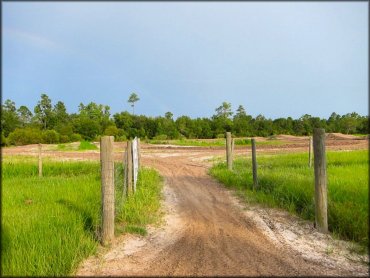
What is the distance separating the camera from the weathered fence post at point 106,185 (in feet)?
15.9

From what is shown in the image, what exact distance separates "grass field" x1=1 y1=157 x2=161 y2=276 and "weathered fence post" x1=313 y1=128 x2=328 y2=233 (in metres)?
3.03

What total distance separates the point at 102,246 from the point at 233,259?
6.47 ft

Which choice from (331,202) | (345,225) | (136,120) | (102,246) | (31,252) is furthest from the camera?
(136,120)

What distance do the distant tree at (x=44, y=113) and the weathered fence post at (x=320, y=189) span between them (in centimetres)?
5396

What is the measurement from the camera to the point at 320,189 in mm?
5504

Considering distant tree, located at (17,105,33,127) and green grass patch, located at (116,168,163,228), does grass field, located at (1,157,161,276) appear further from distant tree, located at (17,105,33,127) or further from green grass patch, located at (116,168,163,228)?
distant tree, located at (17,105,33,127)

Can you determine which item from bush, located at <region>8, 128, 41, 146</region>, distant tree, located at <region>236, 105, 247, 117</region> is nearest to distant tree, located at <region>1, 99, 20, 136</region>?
bush, located at <region>8, 128, 41, 146</region>

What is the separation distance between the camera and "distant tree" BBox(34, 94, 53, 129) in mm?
54188

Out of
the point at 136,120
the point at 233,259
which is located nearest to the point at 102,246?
the point at 233,259

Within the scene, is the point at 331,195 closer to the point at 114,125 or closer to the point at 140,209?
the point at 140,209

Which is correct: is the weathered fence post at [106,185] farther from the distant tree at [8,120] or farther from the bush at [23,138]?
the bush at [23,138]

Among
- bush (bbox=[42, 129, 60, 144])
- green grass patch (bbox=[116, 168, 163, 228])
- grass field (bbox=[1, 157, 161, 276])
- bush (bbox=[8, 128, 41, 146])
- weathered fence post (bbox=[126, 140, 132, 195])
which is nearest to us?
grass field (bbox=[1, 157, 161, 276])

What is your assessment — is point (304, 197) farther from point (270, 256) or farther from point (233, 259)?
point (233, 259)

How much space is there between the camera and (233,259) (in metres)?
4.44
